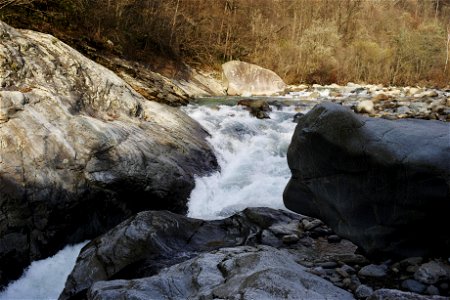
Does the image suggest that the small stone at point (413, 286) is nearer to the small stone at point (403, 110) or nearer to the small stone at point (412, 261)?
the small stone at point (412, 261)

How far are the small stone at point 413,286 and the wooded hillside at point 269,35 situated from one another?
11096 mm

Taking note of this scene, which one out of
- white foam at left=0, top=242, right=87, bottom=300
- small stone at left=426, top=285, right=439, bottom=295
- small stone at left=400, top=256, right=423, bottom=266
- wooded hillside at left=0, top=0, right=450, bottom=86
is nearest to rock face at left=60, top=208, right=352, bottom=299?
white foam at left=0, top=242, right=87, bottom=300

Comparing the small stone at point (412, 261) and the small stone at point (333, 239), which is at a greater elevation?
the small stone at point (412, 261)

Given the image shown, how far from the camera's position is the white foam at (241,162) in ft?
23.0

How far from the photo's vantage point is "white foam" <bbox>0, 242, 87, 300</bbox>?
470 cm

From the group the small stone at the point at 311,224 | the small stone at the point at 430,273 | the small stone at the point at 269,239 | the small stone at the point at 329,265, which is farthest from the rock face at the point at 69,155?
the small stone at the point at 430,273

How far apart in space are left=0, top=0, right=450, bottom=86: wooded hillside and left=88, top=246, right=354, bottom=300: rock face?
1000 cm

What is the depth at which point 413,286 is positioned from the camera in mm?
3229

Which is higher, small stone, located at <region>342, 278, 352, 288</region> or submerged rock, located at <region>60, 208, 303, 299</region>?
small stone, located at <region>342, 278, 352, 288</region>

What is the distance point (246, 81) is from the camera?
18.8m

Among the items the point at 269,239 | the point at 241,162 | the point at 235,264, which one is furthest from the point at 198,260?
the point at 241,162

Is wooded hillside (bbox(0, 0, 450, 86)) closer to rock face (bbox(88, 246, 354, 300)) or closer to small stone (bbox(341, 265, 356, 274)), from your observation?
rock face (bbox(88, 246, 354, 300))

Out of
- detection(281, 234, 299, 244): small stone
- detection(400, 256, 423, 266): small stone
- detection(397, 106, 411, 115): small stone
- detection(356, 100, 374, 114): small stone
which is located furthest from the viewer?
detection(356, 100, 374, 114): small stone

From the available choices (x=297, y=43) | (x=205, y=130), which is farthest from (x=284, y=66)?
(x=205, y=130)
